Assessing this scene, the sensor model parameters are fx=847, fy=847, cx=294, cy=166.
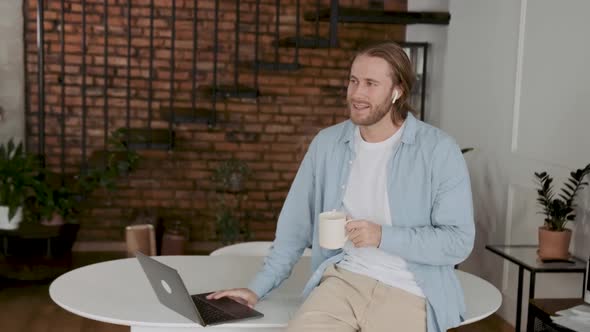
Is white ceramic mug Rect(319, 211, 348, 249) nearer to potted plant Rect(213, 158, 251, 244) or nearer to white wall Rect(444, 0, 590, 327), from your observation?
white wall Rect(444, 0, 590, 327)

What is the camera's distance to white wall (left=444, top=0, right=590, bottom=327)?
12.7 ft

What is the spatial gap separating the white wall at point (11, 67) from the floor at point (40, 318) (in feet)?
4.26

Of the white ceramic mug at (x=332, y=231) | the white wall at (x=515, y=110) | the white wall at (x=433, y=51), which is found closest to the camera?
the white ceramic mug at (x=332, y=231)

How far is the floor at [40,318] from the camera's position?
4348mm

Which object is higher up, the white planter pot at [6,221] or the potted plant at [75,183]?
the potted plant at [75,183]

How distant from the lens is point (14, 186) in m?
4.98

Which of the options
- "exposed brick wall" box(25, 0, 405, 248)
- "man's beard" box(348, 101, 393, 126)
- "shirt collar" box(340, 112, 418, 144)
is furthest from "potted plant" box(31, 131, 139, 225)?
"man's beard" box(348, 101, 393, 126)

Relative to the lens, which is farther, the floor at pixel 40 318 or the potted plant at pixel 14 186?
the potted plant at pixel 14 186

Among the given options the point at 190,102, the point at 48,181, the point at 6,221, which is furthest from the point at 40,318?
the point at 190,102

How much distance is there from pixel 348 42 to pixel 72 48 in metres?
1.99

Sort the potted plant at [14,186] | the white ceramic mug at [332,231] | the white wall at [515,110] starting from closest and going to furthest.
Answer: the white ceramic mug at [332,231] → the white wall at [515,110] → the potted plant at [14,186]

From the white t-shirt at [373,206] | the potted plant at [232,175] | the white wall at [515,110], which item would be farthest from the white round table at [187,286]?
the potted plant at [232,175]

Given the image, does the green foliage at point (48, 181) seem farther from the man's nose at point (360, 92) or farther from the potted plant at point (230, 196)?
the man's nose at point (360, 92)

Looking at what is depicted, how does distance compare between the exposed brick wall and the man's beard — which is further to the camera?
the exposed brick wall
